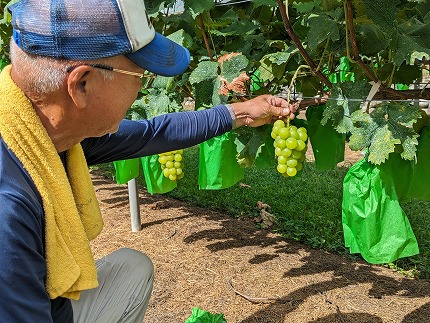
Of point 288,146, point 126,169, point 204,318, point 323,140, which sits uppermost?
point 288,146

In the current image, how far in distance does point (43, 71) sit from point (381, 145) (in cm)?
113

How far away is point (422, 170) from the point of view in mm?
2035

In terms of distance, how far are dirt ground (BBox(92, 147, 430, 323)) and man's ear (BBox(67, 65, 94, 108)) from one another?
189 cm

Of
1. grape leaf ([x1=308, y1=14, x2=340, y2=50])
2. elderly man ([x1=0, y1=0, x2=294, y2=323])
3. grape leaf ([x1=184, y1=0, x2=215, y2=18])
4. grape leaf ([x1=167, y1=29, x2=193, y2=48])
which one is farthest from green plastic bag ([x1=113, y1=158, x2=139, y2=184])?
elderly man ([x1=0, y1=0, x2=294, y2=323])

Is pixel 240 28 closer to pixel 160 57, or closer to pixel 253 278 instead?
pixel 160 57

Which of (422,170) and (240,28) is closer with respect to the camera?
(422,170)

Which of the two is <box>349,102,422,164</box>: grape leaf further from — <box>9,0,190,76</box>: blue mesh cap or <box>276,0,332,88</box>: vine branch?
<box>9,0,190,76</box>: blue mesh cap

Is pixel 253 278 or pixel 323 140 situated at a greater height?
pixel 323 140

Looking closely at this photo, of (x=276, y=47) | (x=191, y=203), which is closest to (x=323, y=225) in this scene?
(x=191, y=203)

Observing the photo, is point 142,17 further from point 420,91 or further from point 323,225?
point 323,225

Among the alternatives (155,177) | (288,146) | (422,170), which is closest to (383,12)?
(288,146)

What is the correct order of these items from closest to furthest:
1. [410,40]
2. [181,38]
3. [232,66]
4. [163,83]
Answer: [410,40] → [232,66] → [181,38] → [163,83]

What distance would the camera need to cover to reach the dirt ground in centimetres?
281

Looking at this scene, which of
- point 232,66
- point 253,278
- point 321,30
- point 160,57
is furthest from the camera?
point 253,278
